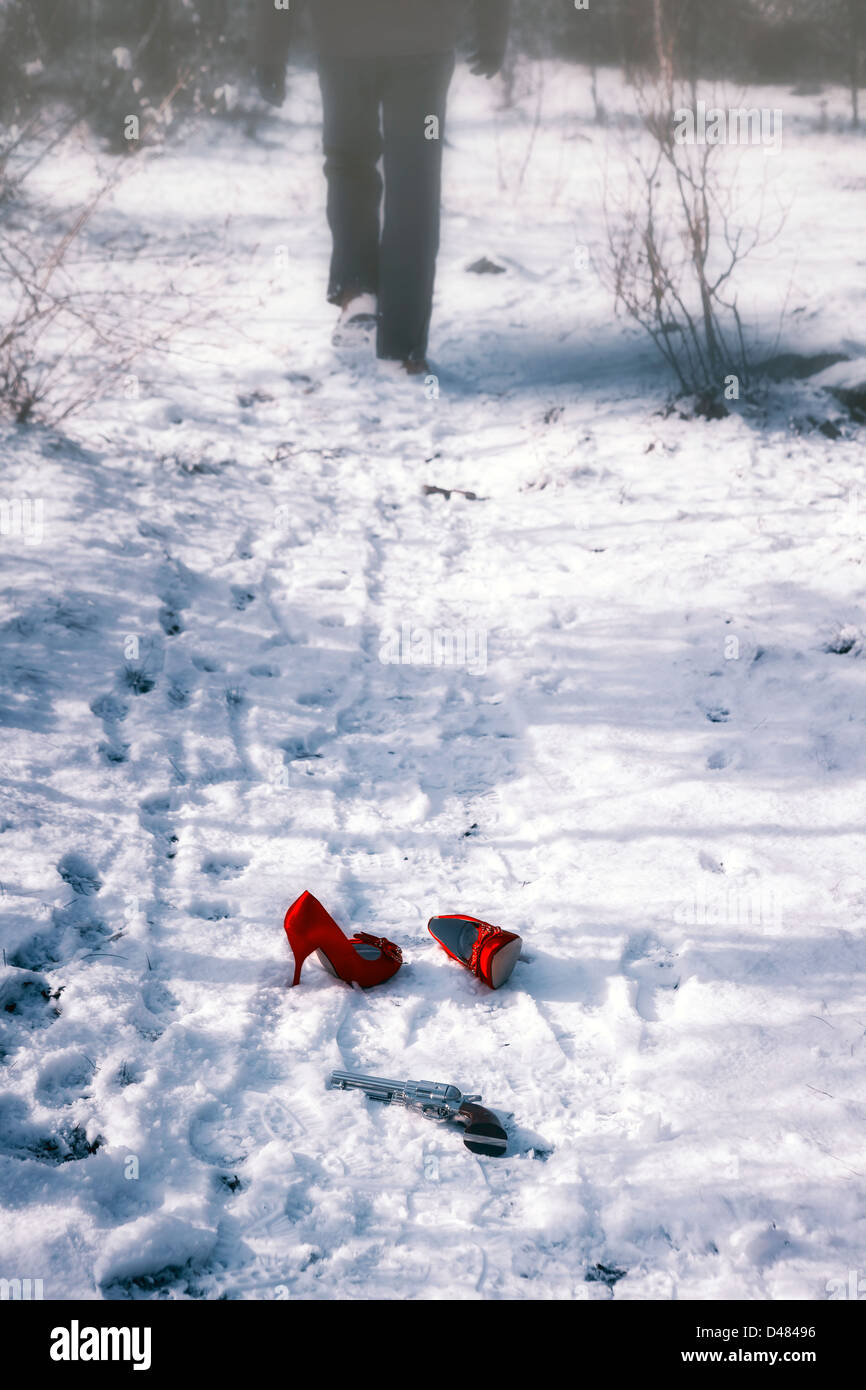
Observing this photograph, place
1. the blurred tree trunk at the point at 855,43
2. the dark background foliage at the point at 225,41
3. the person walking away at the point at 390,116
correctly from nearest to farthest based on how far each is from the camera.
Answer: the person walking away at the point at 390,116 < the dark background foliage at the point at 225,41 < the blurred tree trunk at the point at 855,43

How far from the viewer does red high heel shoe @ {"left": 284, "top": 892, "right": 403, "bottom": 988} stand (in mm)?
2154

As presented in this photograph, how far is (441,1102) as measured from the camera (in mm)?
1864

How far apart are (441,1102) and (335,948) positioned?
1.44 feet

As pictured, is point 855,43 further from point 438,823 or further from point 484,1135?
point 484,1135

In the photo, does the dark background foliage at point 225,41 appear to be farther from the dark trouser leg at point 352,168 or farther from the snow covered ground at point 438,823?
the snow covered ground at point 438,823

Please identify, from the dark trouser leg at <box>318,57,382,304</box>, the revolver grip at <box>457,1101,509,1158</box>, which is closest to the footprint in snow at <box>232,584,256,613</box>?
the revolver grip at <box>457,1101,509,1158</box>

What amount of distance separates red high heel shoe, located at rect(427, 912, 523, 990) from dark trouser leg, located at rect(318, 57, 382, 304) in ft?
14.1

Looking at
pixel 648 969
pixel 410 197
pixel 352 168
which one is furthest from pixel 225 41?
pixel 648 969

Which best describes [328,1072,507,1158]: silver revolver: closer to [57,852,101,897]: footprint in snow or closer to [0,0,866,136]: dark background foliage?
[57,852,101,897]: footprint in snow

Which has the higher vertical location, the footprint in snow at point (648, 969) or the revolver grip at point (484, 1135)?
the footprint in snow at point (648, 969)

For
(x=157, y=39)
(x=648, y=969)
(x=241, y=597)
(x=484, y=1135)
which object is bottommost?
(x=484, y=1135)

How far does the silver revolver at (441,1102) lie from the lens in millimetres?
1808

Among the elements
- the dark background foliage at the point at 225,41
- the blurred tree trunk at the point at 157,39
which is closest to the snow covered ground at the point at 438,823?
the dark background foliage at the point at 225,41

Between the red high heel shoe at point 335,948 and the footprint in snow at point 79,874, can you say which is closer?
the red high heel shoe at point 335,948
